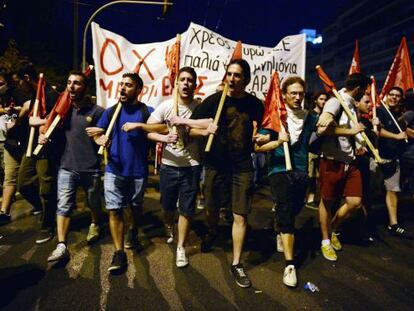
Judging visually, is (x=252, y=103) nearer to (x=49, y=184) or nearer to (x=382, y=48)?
(x=49, y=184)

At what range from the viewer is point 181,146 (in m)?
3.92

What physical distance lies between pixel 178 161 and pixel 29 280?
187 cm

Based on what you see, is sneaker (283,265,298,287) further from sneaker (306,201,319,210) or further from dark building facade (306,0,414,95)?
dark building facade (306,0,414,95)

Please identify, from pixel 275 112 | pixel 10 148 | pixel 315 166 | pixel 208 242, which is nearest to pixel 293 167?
pixel 275 112

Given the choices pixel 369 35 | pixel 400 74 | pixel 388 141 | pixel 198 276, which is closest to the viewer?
pixel 198 276

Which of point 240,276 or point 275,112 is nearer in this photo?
point 240,276

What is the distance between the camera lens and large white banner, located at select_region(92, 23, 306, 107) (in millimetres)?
5219

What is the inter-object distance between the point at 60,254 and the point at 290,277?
2.43 metres

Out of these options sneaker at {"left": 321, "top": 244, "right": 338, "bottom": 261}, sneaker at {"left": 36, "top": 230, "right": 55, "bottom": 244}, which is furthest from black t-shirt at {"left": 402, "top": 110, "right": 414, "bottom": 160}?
sneaker at {"left": 36, "top": 230, "right": 55, "bottom": 244}

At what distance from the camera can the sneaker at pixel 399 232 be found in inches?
201

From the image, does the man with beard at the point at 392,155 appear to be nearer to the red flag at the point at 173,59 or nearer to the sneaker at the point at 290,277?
the sneaker at the point at 290,277

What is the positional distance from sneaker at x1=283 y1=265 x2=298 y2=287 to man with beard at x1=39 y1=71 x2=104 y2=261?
2313 millimetres

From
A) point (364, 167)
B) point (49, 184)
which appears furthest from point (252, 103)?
point (49, 184)

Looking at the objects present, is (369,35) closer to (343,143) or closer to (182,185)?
(343,143)
